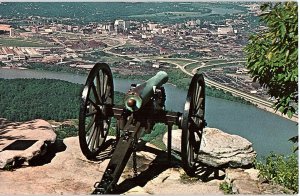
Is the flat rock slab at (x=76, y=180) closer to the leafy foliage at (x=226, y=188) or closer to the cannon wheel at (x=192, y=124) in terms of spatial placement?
the leafy foliage at (x=226, y=188)

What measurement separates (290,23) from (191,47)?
42.9ft

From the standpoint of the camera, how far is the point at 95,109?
6.89 m

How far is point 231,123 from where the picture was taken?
13.2 m

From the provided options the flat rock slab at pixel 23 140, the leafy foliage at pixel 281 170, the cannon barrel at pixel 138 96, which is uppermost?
the cannon barrel at pixel 138 96

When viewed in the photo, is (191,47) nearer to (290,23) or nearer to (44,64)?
(44,64)

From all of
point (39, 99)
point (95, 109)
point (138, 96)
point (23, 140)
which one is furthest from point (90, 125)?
point (39, 99)

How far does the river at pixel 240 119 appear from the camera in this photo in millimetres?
10656

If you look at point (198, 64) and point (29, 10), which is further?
point (198, 64)

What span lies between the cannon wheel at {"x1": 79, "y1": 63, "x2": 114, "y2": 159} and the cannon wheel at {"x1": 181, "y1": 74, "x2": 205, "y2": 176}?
1.17 m

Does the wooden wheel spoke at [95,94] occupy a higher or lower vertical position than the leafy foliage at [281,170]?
higher

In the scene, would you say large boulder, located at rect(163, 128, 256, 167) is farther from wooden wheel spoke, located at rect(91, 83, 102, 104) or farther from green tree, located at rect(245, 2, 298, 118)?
wooden wheel spoke, located at rect(91, 83, 102, 104)

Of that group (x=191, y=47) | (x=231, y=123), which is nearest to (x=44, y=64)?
(x=191, y=47)

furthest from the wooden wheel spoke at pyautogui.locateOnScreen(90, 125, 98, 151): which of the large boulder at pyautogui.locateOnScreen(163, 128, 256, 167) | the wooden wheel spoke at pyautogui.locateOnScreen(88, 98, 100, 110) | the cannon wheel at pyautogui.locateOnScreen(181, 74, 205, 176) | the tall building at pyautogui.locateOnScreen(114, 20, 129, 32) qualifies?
the tall building at pyautogui.locateOnScreen(114, 20, 129, 32)

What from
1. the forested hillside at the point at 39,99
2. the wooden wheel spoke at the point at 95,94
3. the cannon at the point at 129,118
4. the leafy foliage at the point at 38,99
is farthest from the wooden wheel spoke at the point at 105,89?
the leafy foliage at the point at 38,99
